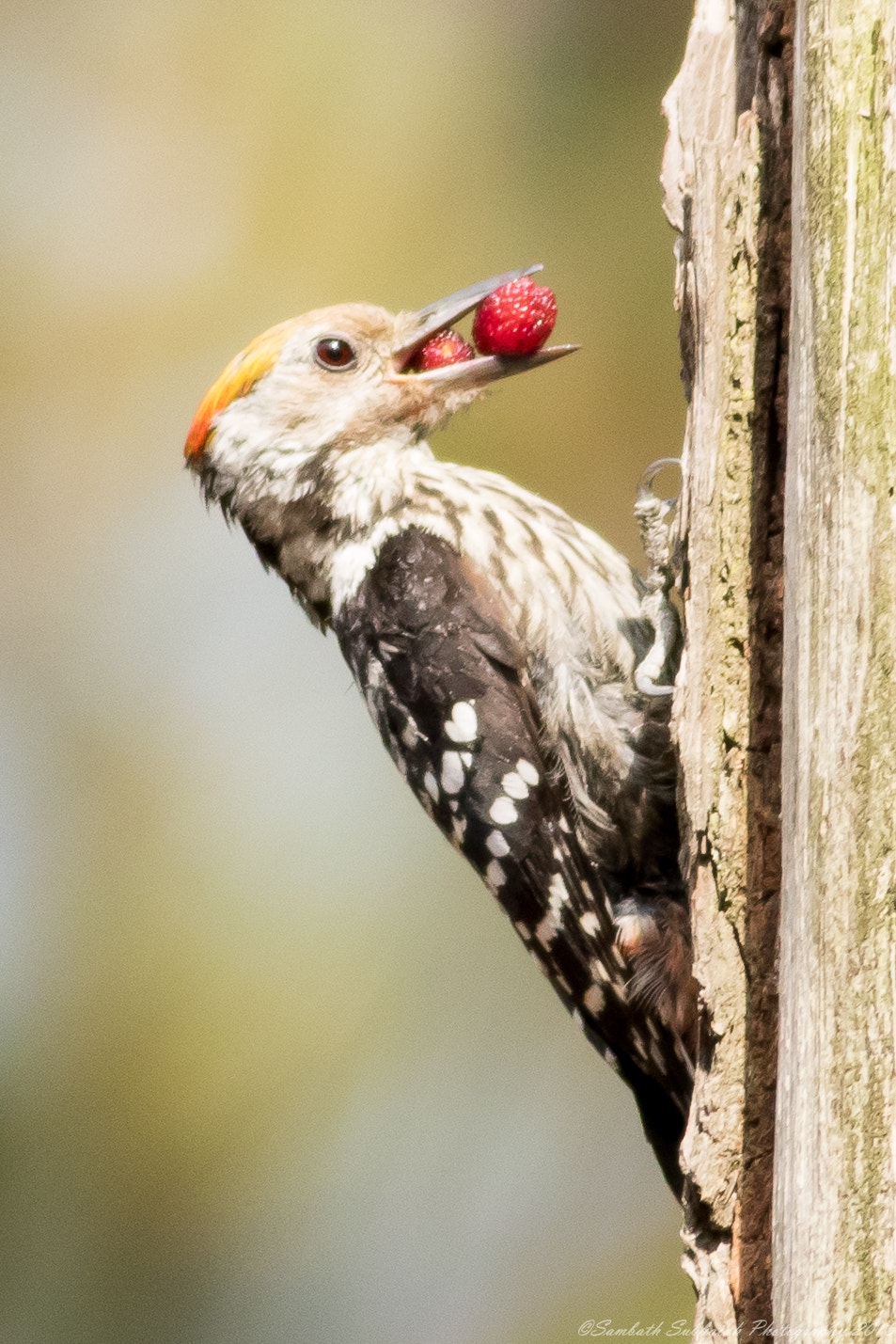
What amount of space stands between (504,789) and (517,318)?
128 centimetres

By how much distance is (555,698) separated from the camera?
3449mm

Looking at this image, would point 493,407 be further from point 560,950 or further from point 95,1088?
point 95,1088

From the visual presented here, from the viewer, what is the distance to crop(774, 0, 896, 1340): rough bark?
6.66 feet

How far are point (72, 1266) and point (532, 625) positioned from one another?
5.59 meters

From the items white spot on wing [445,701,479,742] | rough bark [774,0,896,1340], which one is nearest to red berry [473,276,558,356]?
white spot on wing [445,701,479,742]

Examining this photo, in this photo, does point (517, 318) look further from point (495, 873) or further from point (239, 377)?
point (495, 873)

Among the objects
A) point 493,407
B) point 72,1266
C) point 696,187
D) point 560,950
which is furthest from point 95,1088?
point 696,187

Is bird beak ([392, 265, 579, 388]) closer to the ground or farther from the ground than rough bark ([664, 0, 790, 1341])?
farther from the ground

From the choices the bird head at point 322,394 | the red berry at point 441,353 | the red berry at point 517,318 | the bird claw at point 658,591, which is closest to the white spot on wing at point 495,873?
the bird claw at point 658,591

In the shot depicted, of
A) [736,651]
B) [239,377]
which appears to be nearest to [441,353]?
[239,377]

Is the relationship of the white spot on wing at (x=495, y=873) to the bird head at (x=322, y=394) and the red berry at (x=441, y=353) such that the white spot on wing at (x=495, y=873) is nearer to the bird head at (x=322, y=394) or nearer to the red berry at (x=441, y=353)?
the bird head at (x=322, y=394)

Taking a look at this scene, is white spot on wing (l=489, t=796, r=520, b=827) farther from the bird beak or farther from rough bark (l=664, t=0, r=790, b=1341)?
the bird beak

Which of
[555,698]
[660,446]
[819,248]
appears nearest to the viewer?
[819,248]

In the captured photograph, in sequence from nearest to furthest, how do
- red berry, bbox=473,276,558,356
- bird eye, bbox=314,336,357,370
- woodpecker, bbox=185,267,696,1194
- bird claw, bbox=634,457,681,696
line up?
bird claw, bbox=634,457,681,696 → woodpecker, bbox=185,267,696,1194 → red berry, bbox=473,276,558,356 → bird eye, bbox=314,336,357,370
